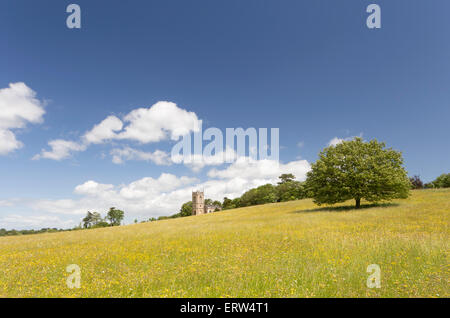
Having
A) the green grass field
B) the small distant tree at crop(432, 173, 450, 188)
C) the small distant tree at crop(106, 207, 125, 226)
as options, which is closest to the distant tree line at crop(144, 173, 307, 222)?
the small distant tree at crop(106, 207, 125, 226)

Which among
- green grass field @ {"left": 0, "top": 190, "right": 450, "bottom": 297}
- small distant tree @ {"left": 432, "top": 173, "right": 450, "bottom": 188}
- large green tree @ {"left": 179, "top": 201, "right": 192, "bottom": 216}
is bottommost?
large green tree @ {"left": 179, "top": 201, "right": 192, "bottom": 216}

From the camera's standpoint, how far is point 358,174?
29.5 meters

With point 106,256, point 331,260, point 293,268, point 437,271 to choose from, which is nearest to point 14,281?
point 106,256

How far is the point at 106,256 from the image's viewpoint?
10.1 m

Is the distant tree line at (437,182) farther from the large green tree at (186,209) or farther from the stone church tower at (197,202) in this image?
the large green tree at (186,209)

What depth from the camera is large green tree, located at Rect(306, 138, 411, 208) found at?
29.4 metres

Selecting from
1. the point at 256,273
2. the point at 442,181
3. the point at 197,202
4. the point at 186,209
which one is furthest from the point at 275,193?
the point at 256,273

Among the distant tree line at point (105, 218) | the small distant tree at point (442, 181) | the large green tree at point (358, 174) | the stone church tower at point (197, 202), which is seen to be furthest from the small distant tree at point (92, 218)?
the small distant tree at point (442, 181)

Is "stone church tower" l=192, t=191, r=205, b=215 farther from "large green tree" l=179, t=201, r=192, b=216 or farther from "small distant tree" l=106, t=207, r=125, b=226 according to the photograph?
"small distant tree" l=106, t=207, r=125, b=226

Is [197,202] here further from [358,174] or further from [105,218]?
[358,174]

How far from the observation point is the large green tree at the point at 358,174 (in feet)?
96.3

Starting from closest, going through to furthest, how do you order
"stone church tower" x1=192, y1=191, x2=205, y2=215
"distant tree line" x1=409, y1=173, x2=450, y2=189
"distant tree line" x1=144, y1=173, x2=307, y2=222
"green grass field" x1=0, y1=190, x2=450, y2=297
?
"green grass field" x1=0, y1=190, x2=450, y2=297
"distant tree line" x1=409, y1=173, x2=450, y2=189
"distant tree line" x1=144, y1=173, x2=307, y2=222
"stone church tower" x1=192, y1=191, x2=205, y2=215
